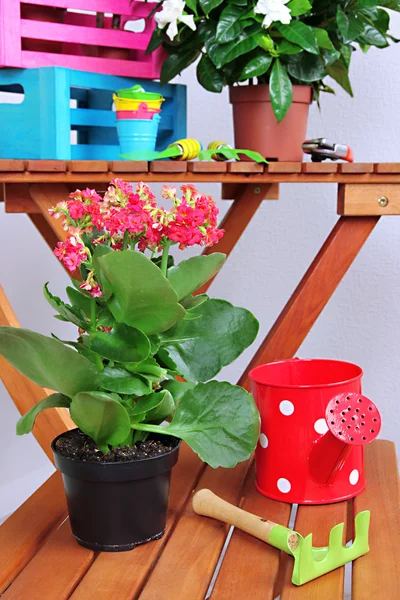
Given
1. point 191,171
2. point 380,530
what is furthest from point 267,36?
point 380,530

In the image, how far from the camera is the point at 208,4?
135 centimetres

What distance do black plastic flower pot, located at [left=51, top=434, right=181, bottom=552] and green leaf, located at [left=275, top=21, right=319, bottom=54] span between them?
0.77 meters

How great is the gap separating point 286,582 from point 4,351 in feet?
1.37

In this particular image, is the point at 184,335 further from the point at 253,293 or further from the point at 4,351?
the point at 253,293

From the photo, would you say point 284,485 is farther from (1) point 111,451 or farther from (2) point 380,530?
(1) point 111,451

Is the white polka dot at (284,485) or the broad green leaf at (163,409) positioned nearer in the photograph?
the broad green leaf at (163,409)

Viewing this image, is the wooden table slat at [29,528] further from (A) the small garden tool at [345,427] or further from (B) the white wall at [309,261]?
(B) the white wall at [309,261]

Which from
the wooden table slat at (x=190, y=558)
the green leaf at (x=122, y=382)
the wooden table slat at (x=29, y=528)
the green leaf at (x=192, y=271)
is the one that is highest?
the green leaf at (x=192, y=271)

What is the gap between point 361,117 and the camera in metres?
2.16

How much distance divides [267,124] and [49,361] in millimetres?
768

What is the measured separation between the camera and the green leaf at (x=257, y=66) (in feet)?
4.58

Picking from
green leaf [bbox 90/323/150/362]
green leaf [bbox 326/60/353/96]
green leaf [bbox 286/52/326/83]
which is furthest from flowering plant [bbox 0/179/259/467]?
green leaf [bbox 326/60/353/96]

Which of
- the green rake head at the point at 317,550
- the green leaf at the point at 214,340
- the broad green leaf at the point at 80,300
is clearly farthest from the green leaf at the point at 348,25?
the green rake head at the point at 317,550

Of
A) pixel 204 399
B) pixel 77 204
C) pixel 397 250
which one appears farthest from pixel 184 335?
pixel 397 250
